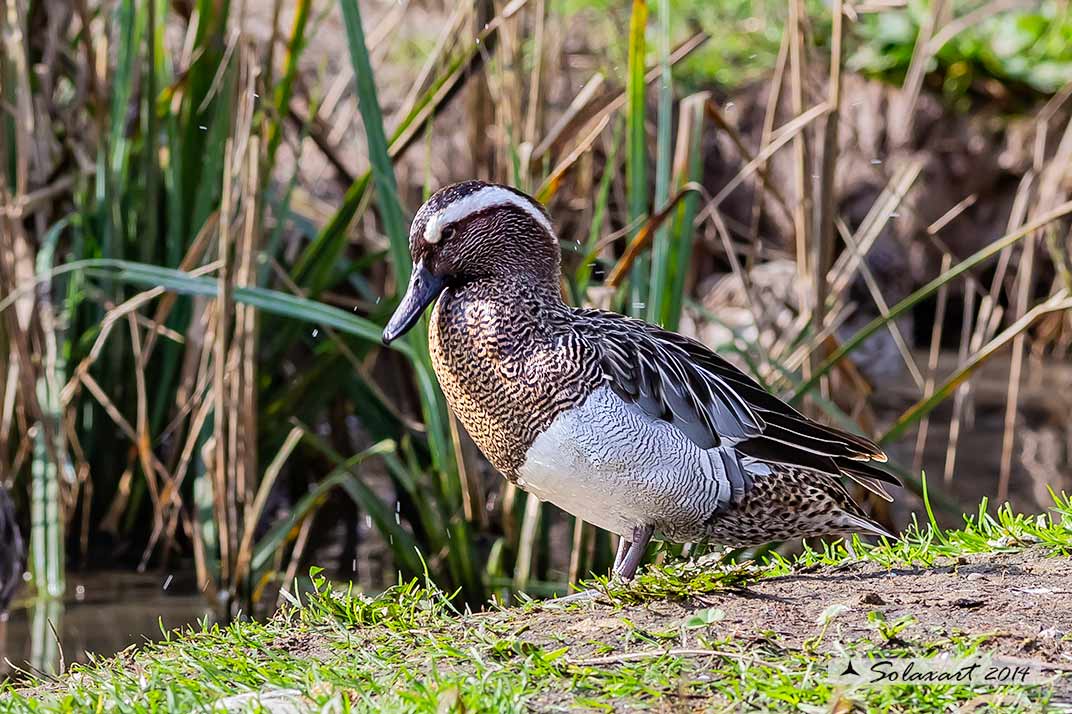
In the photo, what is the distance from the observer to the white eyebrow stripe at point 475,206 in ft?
11.2

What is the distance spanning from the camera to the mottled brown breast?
3219mm

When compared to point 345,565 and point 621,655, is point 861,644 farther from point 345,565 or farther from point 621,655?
point 345,565

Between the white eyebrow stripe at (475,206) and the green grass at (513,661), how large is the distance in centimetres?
87

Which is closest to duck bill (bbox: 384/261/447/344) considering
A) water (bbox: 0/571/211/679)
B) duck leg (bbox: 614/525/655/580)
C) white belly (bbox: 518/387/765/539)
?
white belly (bbox: 518/387/765/539)

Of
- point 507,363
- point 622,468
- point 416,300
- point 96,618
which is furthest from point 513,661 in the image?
point 96,618

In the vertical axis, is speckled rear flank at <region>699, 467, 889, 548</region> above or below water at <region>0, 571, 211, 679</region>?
above

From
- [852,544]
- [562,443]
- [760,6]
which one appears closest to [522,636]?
[562,443]

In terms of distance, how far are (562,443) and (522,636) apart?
51cm

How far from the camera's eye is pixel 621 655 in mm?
2590

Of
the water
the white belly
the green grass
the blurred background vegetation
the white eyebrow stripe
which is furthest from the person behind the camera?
the water

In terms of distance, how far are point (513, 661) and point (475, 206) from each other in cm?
127

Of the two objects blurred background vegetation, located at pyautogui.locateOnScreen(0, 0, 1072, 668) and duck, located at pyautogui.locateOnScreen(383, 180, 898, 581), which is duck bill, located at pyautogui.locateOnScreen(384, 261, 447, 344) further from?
blurred background vegetation, located at pyautogui.locateOnScreen(0, 0, 1072, 668)
